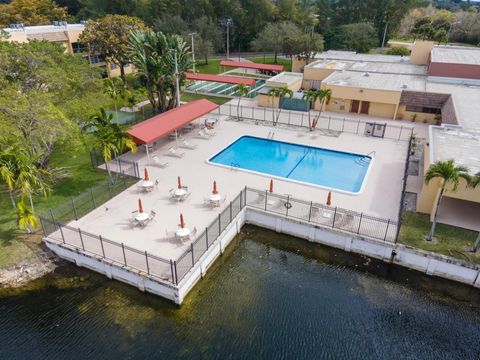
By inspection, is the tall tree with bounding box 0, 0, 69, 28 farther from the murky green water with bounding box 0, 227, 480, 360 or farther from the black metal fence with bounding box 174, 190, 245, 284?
the murky green water with bounding box 0, 227, 480, 360

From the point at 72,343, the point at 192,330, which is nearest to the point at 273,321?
the point at 192,330

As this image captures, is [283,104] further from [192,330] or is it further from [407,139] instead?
[192,330]

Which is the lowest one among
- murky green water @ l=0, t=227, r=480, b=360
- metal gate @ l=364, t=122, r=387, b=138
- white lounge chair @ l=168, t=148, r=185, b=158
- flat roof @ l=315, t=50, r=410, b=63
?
murky green water @ l=0, t=227, r=480, b=360

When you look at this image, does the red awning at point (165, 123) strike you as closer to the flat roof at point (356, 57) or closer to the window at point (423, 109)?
the window at point (423, 109)

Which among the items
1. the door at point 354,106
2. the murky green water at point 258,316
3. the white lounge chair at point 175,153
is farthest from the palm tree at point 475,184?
the door at point 354,106

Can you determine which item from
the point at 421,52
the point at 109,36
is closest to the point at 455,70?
the point at 421,52

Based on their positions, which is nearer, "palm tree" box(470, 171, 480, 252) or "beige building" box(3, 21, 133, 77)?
"palm tree" box(470, 171, 480, 252)

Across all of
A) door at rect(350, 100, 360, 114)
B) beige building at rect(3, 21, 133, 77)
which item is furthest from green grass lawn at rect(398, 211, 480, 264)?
beige building at rect(3, 21, 133, 77)
